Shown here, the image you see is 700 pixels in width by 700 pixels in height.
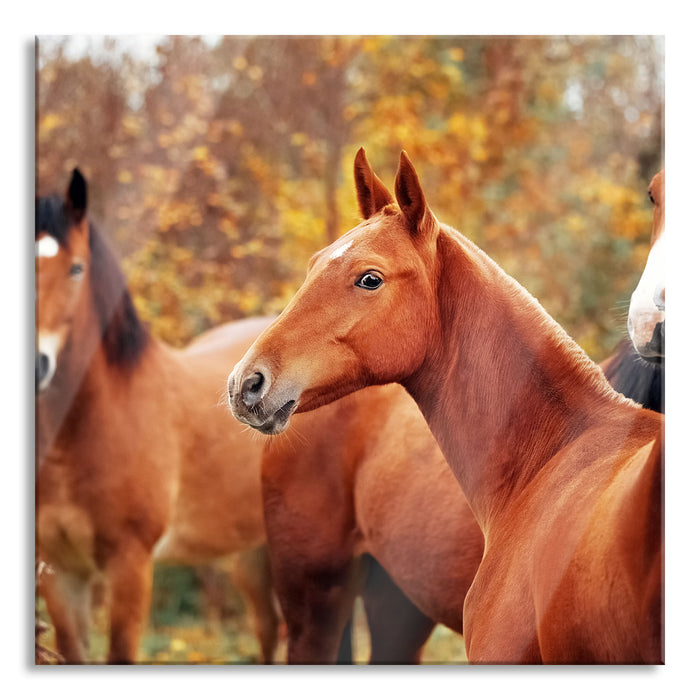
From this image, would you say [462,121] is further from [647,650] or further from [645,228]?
[647,650]

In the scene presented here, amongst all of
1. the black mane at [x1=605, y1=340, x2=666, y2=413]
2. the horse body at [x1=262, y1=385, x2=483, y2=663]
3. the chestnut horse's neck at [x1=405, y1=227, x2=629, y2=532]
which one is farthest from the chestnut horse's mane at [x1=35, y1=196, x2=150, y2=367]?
the black mane at [x1=605, y1=340, x2=666, y2=413]

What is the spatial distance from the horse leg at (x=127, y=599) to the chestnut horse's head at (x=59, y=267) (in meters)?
0.49

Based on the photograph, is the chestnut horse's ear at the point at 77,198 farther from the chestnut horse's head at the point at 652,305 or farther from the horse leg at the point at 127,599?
the chestnut horse's head at the point at 652,305

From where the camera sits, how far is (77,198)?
6.74 ft

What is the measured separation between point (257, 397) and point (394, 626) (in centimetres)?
83

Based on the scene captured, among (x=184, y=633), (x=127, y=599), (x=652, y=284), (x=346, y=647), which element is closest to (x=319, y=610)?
(x=346, y=647)

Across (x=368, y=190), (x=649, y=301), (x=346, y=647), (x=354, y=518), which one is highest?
(x=368, y=190)

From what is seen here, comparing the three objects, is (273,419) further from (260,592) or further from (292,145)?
(292,145)

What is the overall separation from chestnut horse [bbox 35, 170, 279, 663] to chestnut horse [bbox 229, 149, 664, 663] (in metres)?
0.53

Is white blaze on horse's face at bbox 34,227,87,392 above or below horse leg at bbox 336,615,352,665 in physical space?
above

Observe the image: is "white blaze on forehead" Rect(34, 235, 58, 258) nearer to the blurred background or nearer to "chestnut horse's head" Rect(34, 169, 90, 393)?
"chestnut horse's head" Rect(34, 169, 90, 393)

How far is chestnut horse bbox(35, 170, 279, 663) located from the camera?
2.03 metres

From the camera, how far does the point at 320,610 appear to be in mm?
2082
